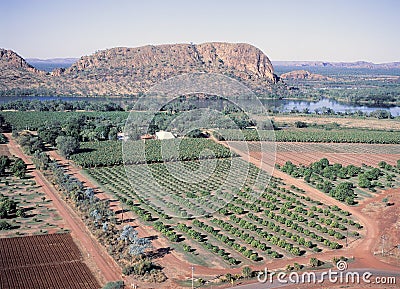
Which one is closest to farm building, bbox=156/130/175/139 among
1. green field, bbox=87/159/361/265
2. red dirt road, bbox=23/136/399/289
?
green field, bbox=87/159/361/265

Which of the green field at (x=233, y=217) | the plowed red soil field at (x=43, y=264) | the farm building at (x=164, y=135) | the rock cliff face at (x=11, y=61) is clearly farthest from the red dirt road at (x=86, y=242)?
the rock cliff face at (x=11, y=61)

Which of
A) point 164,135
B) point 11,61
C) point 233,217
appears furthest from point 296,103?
point 11,61

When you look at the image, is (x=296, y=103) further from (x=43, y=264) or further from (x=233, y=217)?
(x=43, y=264)

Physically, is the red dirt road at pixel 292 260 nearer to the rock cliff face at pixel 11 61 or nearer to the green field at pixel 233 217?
the green field at pixel 233 217

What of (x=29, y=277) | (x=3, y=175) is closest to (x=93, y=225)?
(x=29, y=277)

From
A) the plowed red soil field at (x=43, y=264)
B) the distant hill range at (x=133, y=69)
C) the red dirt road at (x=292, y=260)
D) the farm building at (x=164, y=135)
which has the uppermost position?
the distant hill range at (x=133, y=69)

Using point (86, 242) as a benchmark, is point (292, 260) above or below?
below
